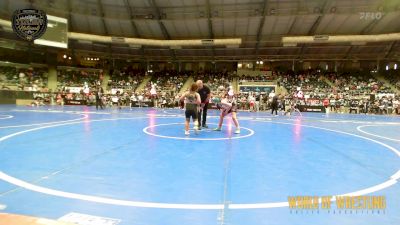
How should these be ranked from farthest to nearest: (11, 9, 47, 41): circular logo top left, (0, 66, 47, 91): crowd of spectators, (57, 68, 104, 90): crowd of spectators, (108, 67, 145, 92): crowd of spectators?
(108, 67, 145, 92): crowd of spectators
(57, 68, 104, 90): crowd of spectators
(0, 66, 47, 91): crowd of spectators
(11, 9, 47, 41): circular logo top left

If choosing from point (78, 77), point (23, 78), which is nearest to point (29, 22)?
point (23, 78)

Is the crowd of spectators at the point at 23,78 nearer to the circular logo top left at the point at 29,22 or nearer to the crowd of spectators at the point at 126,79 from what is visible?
the crowd of spectators at the point at 126,79

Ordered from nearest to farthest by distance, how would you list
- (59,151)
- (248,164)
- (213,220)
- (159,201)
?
(213,220)
(159,201)
(248,164)
(59,151)

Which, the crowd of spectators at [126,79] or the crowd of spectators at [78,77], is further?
the crowd of spectators at [126,79]

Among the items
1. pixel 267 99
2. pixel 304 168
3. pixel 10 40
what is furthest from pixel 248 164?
pixel 10 40

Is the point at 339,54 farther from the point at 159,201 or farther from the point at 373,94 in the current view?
the point at 159,201

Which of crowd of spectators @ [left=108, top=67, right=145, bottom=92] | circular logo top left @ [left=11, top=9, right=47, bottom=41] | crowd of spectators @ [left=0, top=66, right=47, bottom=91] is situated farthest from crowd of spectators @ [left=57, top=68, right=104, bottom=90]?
circular logo top left @ [left=11, top=9, right=47, bottom=41]

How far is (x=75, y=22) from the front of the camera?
1403 inches

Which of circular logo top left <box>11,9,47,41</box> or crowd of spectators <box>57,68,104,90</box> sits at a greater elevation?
circular logo top left <box>11,9,47,41</box>

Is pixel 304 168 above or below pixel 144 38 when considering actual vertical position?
below

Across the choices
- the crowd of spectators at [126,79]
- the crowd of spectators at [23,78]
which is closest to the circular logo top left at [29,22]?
the crowd of spectators at [23,78]

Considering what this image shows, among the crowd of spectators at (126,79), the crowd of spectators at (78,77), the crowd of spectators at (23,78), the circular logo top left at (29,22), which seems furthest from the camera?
the crowd of spectators at (126,79)

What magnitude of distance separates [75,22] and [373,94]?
33743mm

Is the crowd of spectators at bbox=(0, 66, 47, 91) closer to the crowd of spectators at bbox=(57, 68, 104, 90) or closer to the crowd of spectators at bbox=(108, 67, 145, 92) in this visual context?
the crowd of spectators at bbox=(57, 68, 104, 90)
